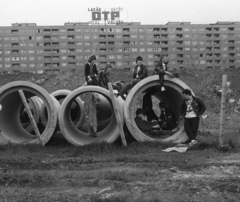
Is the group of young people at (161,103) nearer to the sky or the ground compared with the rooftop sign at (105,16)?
nearer to the ground

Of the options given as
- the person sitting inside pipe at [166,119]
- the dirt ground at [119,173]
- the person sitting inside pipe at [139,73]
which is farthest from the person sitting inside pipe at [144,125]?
the dirt ground at [119,173]

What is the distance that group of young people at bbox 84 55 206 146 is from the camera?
9195 millimetres

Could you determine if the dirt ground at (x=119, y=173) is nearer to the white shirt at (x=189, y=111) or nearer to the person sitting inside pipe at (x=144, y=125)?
the white shirt at (x=189, y=111)

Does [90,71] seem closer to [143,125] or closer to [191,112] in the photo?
[143,125]

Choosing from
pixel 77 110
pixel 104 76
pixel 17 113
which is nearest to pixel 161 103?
pixel 104 76

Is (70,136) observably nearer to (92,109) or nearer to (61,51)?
(92,109)

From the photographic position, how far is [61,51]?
72.1 meters

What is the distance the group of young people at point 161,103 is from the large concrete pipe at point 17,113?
1578mm

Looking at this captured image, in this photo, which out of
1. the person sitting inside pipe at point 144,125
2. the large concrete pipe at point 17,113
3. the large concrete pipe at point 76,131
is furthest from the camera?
the person sitting inside pipe at point 144,125

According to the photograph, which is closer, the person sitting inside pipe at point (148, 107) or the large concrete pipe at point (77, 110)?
the person sitting inside pipe at point (148, 107)

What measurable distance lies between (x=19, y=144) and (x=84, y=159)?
274 cm

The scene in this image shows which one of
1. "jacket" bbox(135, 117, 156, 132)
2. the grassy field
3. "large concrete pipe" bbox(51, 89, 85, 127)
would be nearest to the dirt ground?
the grassy field

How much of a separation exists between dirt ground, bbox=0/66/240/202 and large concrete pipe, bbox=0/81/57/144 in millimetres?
625

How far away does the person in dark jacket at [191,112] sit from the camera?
9148 mm
